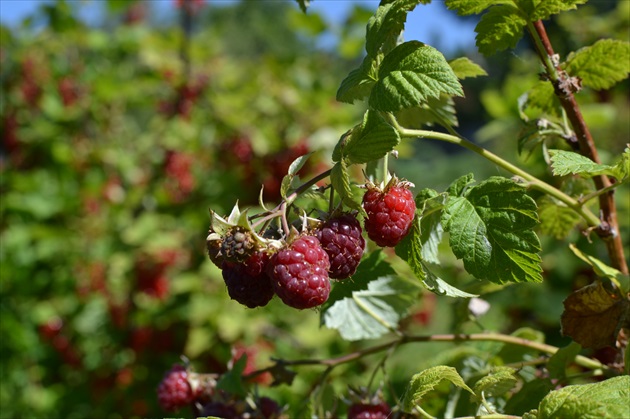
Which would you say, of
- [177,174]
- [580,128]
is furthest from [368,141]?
[177,174]

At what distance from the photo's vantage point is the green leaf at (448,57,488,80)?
0.98 metres

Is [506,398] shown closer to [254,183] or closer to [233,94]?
[254,183]

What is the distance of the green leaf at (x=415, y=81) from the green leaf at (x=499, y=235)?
13 cm

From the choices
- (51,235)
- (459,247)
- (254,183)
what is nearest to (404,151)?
(254,183)

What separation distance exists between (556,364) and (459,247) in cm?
33

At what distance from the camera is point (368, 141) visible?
756mm

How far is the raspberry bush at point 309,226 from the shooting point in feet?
2.56

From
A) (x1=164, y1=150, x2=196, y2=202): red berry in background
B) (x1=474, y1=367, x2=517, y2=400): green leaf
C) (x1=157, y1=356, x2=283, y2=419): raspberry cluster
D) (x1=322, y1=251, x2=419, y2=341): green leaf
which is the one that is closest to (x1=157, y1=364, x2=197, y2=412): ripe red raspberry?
(x1=157, y1=356, x2=283, y2=419): raspberry cluster

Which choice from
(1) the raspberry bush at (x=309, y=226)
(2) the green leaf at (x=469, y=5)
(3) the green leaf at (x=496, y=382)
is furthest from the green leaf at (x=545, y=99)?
(3) the green leaf at (x=496, y=382)

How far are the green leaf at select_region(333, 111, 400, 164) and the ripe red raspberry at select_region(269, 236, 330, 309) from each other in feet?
0.35

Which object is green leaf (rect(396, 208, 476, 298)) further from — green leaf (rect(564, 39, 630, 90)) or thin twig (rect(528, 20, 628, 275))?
green leaf (rect(564, 39, 630, 90))

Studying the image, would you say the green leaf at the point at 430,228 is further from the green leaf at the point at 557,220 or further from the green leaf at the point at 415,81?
the green leaf at the point at 557,220

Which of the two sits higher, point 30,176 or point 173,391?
point 173,391

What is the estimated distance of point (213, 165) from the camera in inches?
149
